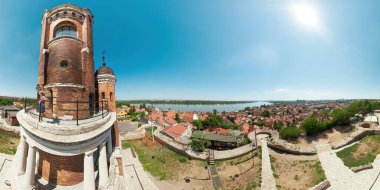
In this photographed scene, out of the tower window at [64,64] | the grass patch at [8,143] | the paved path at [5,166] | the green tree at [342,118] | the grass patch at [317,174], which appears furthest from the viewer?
the green tree at [342,118]

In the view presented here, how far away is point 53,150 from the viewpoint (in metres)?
6.04

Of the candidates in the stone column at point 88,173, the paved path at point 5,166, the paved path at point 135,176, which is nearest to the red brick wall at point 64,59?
the stone column at point 88,173

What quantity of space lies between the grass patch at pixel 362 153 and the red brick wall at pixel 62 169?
20121mm

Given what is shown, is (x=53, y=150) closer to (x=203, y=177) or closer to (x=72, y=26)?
(x=72, y=26)

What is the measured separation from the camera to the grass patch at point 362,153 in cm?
1561

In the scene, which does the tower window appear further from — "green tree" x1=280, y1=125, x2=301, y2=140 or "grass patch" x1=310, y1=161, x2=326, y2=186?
"green tree" x1=280, y1=125, x2=301, y2=140

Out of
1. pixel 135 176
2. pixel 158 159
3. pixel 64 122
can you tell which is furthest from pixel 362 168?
pixel 64 122

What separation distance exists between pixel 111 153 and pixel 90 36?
657cm

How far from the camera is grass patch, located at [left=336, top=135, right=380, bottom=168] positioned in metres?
15.6

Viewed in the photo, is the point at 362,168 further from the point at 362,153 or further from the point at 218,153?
the point at 218,153

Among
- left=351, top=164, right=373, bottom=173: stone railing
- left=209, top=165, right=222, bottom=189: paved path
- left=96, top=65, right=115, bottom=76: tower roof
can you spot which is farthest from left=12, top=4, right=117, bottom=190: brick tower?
left=351, top=164, right=373, bottom=173: stone railing

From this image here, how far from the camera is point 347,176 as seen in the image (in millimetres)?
13883

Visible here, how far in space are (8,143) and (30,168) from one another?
53.1 feet

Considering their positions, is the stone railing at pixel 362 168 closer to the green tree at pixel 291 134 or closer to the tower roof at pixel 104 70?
the green tree at pixel 291 134
